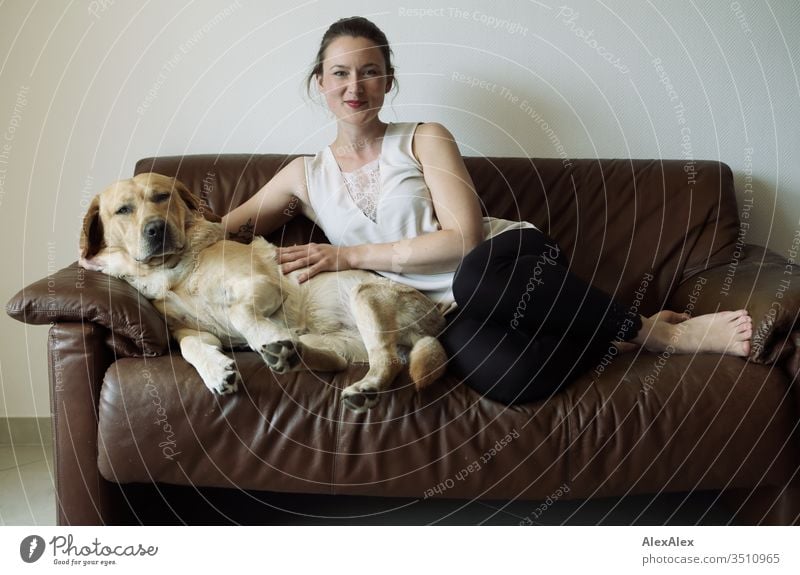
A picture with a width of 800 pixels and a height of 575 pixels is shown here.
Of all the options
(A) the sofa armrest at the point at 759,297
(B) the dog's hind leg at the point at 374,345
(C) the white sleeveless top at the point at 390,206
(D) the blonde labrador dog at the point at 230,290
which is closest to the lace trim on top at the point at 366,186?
(C) the white sleeveless top at the point at 390,206

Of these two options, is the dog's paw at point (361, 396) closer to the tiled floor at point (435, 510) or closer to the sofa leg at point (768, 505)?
the tiled floor at point (435, 510)

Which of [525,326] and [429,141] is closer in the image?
[525,326]

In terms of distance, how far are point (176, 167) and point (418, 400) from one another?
151 cm

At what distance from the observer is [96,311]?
2.04 metres

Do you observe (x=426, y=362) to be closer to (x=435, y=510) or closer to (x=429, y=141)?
(x=435, y=510)

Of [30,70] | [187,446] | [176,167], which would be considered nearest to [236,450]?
[187,446]

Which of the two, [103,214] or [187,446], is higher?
[103,214]

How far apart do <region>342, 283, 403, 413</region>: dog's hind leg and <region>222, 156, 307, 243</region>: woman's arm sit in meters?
0.61

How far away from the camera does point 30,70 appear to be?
120 inches

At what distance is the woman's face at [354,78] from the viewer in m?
2.50

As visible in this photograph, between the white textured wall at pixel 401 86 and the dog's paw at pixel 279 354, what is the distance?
1.44 m

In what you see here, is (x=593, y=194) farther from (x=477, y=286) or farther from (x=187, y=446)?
(x=187, y=446)
